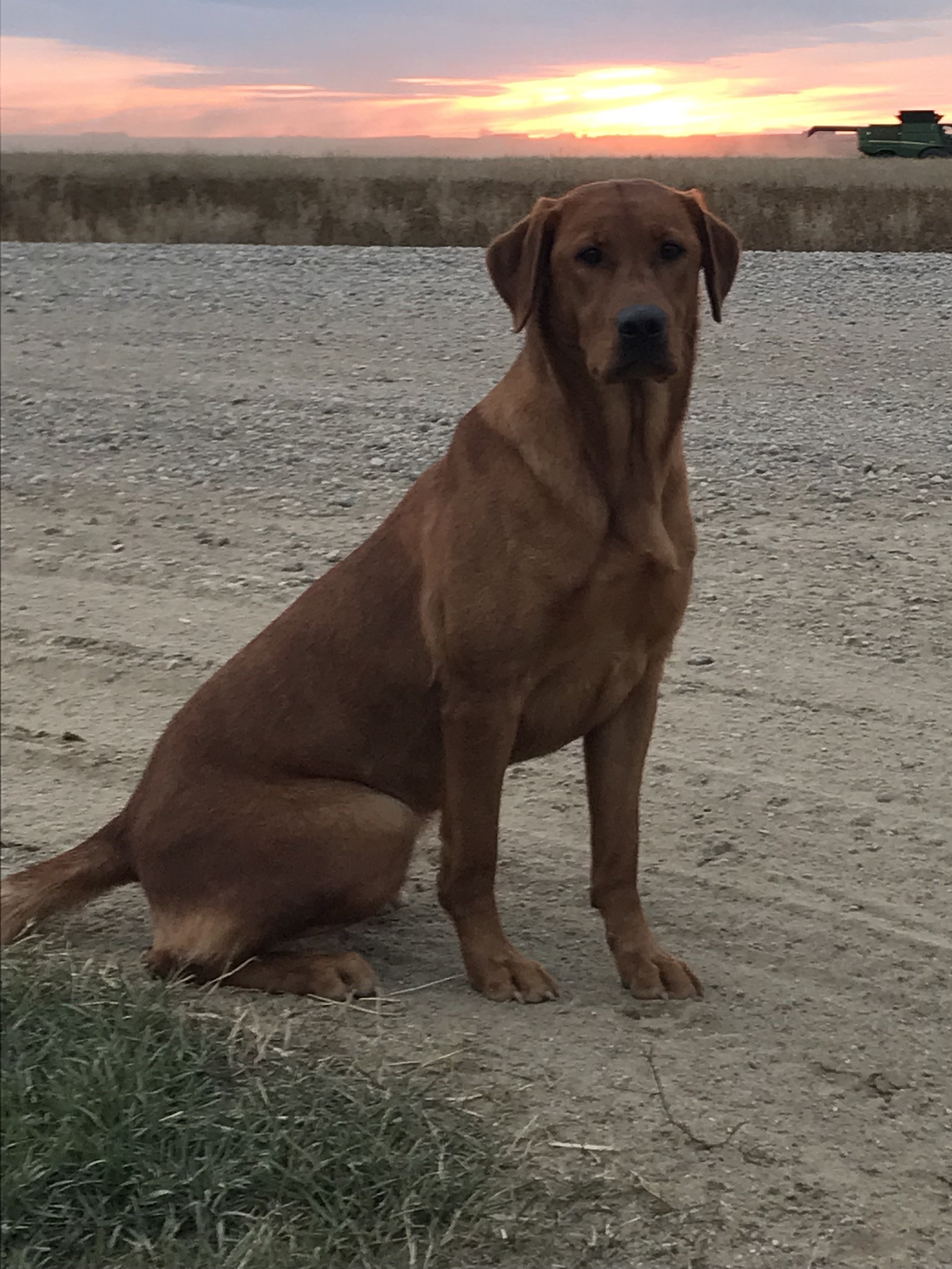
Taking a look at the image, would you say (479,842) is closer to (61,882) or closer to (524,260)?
(61,882)

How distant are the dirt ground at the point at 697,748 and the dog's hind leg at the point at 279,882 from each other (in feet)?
0.36

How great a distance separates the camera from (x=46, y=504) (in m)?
8.06

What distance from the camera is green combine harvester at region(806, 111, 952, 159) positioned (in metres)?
16.2

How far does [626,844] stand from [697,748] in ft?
5.13

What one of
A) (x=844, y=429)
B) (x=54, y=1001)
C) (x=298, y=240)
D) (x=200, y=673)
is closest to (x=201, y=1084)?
(x=54, y=1001)

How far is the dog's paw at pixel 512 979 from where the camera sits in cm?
351

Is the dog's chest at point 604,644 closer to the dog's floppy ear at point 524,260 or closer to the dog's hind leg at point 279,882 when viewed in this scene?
the dog's hind leg at point 279,882

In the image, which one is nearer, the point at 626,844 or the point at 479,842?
the point at 479,842

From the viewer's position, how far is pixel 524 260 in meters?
3.28

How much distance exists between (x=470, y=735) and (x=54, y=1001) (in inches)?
42.1

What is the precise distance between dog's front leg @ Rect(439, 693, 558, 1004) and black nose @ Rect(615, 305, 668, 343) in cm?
80

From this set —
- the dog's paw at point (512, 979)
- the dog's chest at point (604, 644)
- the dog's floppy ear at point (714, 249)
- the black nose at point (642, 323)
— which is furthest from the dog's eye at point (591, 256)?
the dog's paw at point (512, 979)

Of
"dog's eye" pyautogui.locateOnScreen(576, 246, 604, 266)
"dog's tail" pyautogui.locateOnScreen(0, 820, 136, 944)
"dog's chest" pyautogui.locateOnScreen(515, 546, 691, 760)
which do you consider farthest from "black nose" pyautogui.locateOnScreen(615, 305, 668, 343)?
"dog's tail" pyautogui.locateOnScreen(0, 820, 136, 944)

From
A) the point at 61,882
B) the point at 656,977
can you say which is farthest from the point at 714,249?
the point at 61,882
